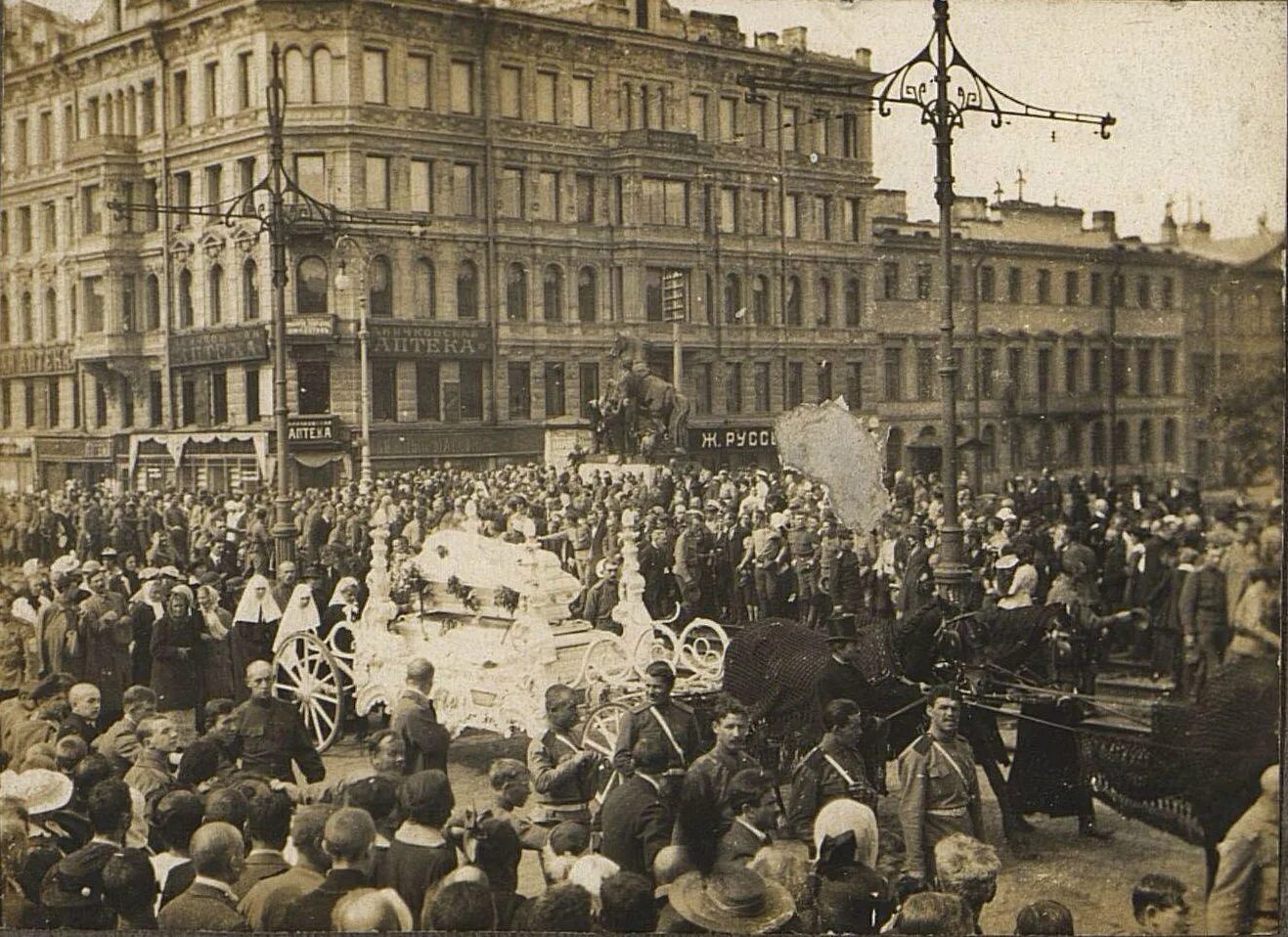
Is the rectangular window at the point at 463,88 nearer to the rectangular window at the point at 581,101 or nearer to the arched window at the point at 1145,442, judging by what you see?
the rectangular window at the point at 581,101

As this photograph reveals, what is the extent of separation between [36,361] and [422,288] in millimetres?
2057

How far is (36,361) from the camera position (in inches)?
280

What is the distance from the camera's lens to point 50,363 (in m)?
7.13

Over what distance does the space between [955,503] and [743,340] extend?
130cm

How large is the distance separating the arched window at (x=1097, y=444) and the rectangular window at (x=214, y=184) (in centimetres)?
440

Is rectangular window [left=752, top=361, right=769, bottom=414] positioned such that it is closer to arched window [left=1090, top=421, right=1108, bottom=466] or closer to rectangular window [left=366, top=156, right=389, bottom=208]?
arched window [left=1090, top=421, right=1108, bottom=466]

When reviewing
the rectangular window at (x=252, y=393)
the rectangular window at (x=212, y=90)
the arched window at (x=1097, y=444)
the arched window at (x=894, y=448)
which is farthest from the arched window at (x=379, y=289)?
the arched window at (x=1097, y=444)

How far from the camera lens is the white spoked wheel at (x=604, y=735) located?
20.7 feet

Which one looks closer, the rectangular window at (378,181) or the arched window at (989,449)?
the arched window at (989,449)

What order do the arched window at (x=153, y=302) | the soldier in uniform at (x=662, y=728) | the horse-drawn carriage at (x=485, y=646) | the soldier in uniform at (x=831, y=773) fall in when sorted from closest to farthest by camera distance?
the soldier in uniform at (x=831, y=773) → the soldier in uniform at (x=662, y=728) → the horse-drawn carriage at (x=485, y=646) → the arched window at (x=153, y=302)

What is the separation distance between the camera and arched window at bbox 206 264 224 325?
7.00 metres

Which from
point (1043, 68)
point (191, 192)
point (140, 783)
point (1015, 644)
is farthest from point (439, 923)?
point (1043, 68)

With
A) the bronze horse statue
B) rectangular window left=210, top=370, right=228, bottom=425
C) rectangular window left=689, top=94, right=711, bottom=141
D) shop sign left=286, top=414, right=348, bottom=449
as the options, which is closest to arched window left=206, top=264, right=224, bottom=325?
rectangular window left=210, top=370, right=228, bottom=425

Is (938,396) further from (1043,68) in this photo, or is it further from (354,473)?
(354,473)
